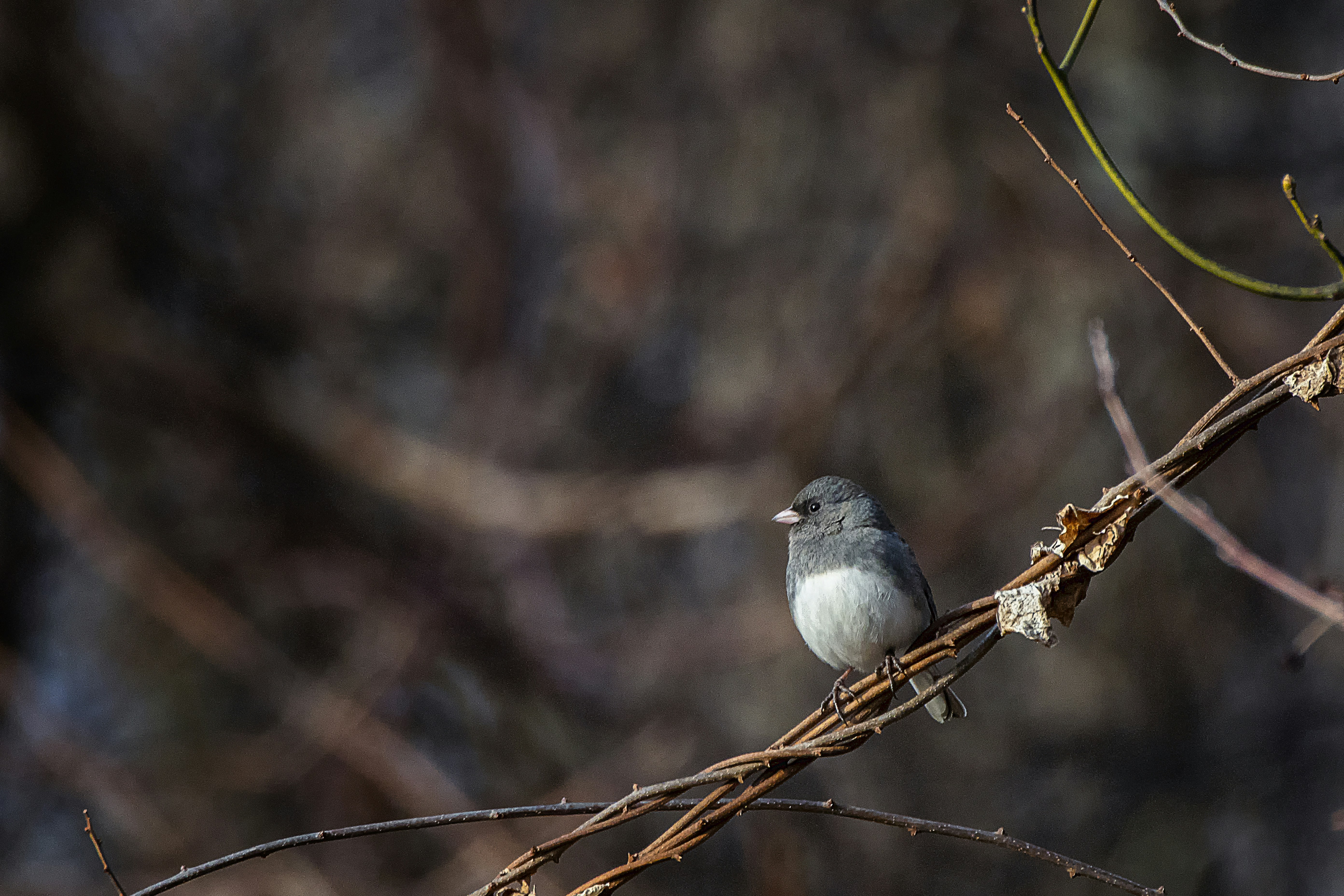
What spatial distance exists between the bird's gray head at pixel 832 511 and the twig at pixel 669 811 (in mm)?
997

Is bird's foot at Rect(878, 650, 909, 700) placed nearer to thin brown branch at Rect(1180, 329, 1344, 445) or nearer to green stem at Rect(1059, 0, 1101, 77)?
thin brown branch at Rect(1180, 329, 1344, 445)

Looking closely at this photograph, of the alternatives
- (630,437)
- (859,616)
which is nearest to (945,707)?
(859,616)

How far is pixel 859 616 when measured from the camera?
229 centimetres

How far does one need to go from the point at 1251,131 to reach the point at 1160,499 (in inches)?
197

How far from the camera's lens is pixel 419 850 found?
581 centimetres

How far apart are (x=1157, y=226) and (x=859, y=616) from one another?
1043mm

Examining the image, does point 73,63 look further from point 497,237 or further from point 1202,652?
point 1202,652

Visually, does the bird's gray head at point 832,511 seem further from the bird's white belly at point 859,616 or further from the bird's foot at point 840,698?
the bird's foot at point 840,698

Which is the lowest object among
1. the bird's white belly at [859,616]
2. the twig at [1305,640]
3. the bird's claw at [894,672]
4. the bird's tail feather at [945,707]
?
the twig at [1305,640]

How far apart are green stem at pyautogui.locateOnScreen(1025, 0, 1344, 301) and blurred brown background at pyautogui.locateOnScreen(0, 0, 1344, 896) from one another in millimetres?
3767

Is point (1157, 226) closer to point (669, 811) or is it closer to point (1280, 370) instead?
point (1280, 370)

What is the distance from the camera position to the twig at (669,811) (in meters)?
1.49


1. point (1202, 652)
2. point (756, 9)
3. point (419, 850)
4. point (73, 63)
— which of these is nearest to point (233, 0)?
point (73, 63)

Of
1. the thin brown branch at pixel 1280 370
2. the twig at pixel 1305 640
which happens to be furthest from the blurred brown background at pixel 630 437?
the thin brown branch at pixel 1280 370
